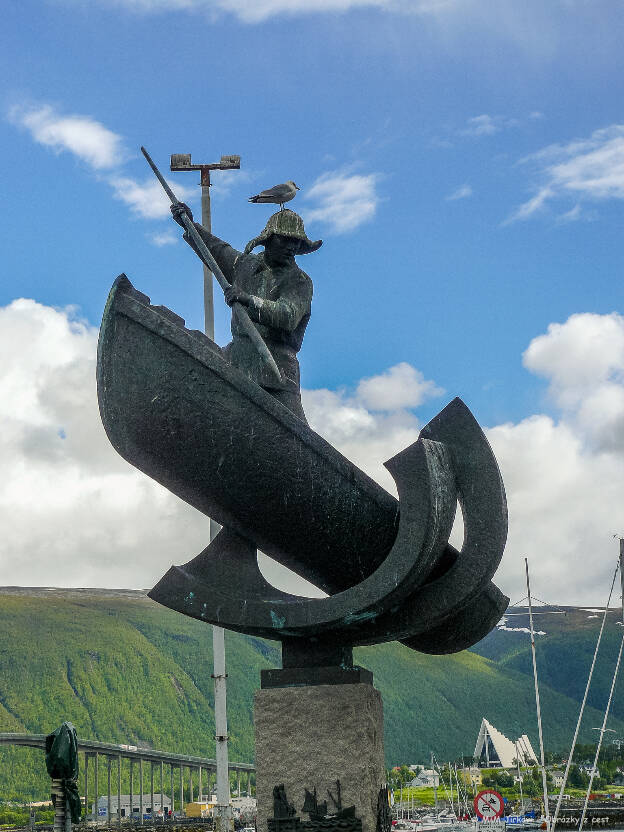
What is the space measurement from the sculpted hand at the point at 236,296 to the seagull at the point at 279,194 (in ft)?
3.04

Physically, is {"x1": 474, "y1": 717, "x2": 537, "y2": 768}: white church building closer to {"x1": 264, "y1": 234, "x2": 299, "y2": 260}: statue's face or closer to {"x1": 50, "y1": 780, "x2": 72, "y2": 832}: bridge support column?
{"x1": 50, "y1": 780, "x2": 72, "y2": 832}: bridge support column

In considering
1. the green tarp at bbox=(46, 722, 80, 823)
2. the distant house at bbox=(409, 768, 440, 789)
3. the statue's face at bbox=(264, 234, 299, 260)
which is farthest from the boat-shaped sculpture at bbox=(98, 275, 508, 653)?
the distant house at bbox=(409, 768, 440, 789)

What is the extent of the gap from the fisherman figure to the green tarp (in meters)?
8.19

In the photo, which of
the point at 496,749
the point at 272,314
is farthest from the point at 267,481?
the point at 496,749

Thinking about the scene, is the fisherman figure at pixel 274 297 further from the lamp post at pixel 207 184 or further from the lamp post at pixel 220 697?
the lamp post at pixel 220 697

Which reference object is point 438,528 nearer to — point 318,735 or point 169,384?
point 318,735

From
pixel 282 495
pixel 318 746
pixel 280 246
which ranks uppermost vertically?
pixel 280 246

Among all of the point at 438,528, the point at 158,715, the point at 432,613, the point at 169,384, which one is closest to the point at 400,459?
the point at 438,528

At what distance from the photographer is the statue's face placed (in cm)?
818

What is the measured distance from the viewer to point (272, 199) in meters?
8.45

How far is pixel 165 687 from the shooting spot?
102 m

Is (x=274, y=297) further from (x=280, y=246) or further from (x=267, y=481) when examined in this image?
(x=267, y=481)

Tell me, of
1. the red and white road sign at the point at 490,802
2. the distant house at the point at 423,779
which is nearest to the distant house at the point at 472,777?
the distant house at the point at 423,779

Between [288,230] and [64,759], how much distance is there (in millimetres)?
8880
